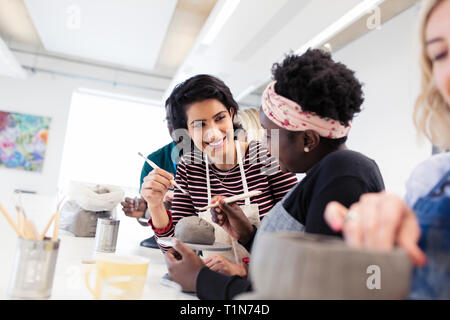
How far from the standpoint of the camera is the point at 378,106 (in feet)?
13.1

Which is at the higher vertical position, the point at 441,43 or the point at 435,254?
the point at 441,43

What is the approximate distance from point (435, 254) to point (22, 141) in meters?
7.05

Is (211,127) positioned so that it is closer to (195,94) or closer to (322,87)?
(195,94)

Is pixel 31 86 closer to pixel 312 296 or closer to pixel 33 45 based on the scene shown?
pixel 33 45

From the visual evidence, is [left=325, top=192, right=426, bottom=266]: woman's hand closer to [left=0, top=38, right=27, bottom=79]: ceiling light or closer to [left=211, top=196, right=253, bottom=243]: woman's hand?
[left=211, top=196, right=253, bottom=243]: woman's hand

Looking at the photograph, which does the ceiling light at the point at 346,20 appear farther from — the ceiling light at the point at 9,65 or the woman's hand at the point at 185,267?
the ceiling light at the point at 9,65

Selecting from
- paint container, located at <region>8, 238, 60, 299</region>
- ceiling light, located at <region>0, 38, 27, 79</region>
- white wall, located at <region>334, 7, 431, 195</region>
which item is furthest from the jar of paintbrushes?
ceiling light, located at <region>0, 38, 27, 79</region>

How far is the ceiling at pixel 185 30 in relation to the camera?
10.5 feet

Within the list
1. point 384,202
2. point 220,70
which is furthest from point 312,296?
point 220,70

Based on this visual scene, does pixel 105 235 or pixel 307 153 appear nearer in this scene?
pixel 307 153

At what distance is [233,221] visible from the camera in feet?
3.66

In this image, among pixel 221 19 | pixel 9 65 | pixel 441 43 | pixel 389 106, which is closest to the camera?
pixel 441 43

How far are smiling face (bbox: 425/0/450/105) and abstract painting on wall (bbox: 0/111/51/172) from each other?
270 inches

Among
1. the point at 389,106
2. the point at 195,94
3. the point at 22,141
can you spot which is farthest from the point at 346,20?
the point at 22,141
